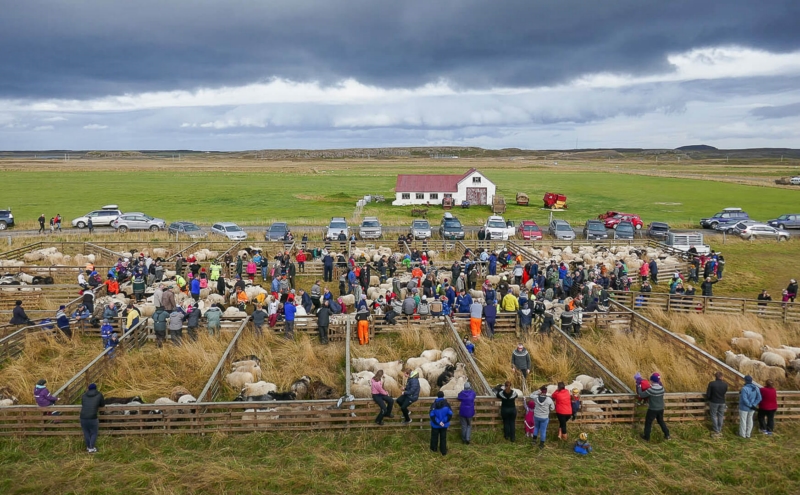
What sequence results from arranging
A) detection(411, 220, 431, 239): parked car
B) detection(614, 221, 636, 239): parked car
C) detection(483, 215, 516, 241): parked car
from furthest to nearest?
1. detection(614, 221, 636, 239): parked car
2. detection(483, 215, 516, 241): parked car
3. detection(411, 220, 431, 239): parked car

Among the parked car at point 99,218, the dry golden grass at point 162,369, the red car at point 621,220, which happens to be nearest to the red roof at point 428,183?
the red car at point 621,220

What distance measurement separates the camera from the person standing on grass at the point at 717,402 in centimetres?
1175

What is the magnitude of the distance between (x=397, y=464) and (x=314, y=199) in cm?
6376

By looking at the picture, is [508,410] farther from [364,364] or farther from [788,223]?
[788,223]

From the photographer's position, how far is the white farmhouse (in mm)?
63156

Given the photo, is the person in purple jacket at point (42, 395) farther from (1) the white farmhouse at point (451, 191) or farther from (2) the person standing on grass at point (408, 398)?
(1) the white farmhouse at point (451, 191)

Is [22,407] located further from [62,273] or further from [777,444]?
[62,273]

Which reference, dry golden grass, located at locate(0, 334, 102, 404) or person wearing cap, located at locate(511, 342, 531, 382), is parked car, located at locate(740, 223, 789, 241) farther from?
dry golden grass, located at locate(0, 334, 102, 404)

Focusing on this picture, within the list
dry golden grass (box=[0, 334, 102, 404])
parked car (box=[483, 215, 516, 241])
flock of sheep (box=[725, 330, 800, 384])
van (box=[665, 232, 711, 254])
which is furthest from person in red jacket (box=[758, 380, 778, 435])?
parked car (box=[483, 215, 516, 241])

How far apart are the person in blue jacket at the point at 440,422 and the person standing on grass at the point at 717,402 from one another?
609cm

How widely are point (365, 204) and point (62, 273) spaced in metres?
40.6

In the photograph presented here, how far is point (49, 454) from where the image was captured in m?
11.0

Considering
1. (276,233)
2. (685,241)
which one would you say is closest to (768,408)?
(685,241)

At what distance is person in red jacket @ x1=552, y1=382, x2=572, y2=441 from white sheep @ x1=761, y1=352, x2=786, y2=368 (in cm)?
824
